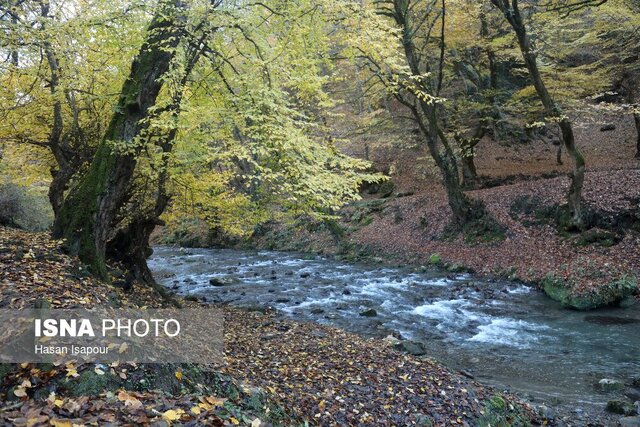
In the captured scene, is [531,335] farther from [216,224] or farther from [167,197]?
A: [167,197]

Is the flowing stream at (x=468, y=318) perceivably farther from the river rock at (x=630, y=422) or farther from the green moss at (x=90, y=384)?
the green moss at (x=90, y=384)

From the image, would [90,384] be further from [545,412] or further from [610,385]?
[610,385]

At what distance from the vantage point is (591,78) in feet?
62.4

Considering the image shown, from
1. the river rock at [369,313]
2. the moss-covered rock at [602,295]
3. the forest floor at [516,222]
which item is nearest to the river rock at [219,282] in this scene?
the forest floor at [516,222]

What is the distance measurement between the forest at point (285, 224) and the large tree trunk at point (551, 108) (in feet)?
0.26

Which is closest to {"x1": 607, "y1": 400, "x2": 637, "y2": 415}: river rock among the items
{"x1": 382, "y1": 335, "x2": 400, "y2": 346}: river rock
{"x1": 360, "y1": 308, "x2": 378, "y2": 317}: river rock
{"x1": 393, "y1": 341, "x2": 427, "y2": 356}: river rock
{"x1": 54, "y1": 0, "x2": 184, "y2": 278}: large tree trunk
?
{"x1": 393, "y1": 341, "x2": 427, "y2": 356}: river rock

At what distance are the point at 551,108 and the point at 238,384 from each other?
43.4 feet

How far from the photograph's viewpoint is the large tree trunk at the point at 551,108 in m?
13.3

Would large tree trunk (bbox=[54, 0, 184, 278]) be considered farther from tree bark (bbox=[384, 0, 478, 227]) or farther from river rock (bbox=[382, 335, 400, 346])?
tree bark (bbox=[384, 0, 478, 227])

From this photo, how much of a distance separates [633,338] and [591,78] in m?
14.3

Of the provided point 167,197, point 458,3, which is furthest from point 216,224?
point 458,3

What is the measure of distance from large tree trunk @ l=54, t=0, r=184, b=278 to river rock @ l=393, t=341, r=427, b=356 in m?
5.74

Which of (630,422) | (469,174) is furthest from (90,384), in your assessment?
(469,174)

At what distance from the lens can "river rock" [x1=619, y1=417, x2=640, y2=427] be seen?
599 centimetres
